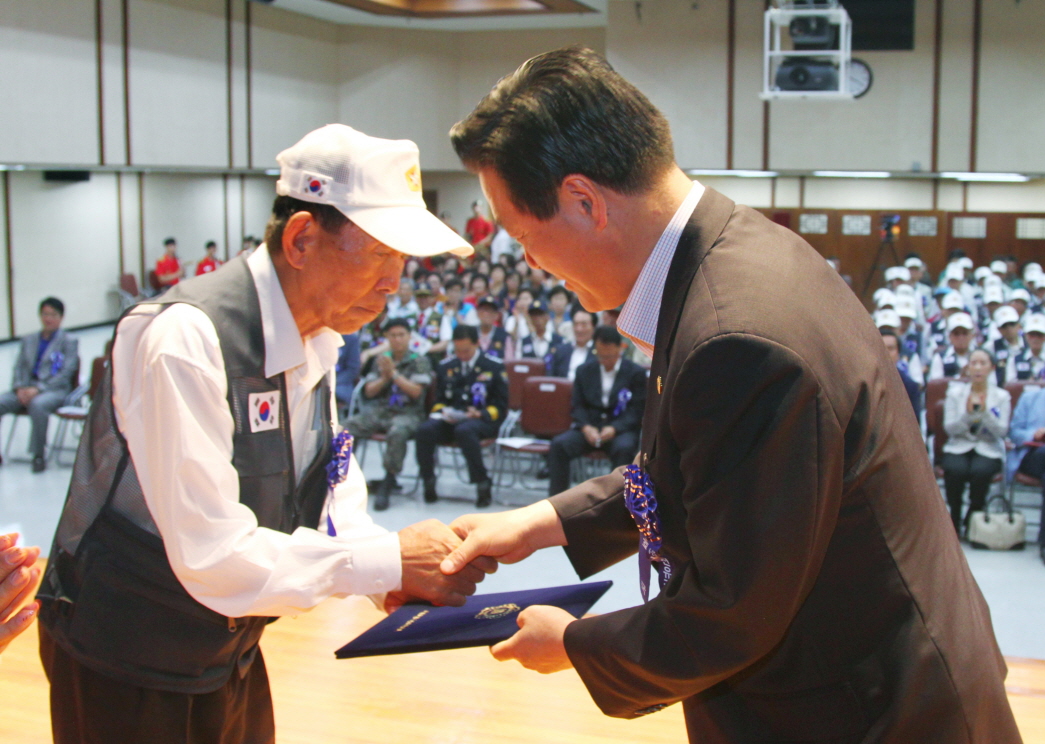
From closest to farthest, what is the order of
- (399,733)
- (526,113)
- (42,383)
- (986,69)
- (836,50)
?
(526,113) → (399,733) → (42,383) → (836,50) → (986,69)

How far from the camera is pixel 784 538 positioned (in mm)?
1070

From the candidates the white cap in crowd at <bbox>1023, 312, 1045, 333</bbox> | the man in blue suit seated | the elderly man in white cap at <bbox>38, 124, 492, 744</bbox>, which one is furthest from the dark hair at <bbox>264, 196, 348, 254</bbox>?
the white cap in crowd at <bbox>1023, 312, 1045, 333</bbox>

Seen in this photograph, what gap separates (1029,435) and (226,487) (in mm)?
5886

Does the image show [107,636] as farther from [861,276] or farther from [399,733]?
[861,276]

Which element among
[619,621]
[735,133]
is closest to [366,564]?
[619,621]

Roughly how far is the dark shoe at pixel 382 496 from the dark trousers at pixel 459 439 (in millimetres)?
294

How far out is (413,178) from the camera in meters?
1.89

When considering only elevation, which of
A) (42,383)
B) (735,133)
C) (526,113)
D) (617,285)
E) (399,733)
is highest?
(735,133)

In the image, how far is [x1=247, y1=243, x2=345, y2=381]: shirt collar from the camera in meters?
1.72

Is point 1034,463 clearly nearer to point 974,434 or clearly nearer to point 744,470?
point 974,434

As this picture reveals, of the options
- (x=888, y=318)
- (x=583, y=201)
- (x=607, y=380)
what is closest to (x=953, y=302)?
(x=888, y=318)

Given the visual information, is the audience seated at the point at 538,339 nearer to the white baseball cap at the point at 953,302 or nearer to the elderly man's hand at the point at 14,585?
the white baseball cap at the point at 953,302

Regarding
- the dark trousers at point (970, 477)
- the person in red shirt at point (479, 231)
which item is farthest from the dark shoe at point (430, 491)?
the person in red shirt at point (479, 231)

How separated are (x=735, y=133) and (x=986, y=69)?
3.60 m
